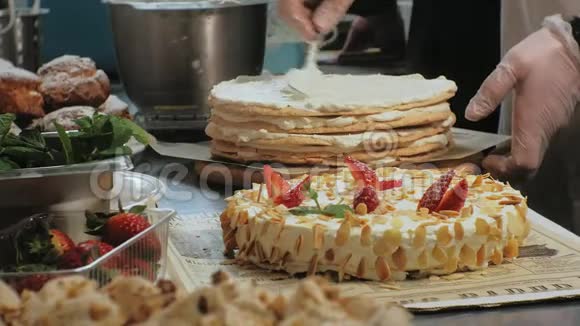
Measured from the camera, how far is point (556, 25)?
79.4 inches

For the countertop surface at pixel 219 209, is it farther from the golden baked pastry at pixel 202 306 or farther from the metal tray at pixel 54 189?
the golden baked pastry at pixel 202 306

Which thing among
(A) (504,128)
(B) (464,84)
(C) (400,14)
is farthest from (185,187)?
(C) (400,14)

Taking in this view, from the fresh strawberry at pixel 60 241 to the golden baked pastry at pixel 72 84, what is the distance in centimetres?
133

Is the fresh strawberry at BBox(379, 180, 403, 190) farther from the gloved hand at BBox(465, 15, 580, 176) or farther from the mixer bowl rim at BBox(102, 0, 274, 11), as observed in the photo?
the mixer bowl rim at BBox(102, 0, 274, 11)

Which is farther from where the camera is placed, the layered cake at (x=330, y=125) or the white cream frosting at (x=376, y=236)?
the layered cake at (x=330, y=125)

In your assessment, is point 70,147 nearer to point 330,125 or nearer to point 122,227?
point 122,227

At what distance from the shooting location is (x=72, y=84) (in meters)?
2.39

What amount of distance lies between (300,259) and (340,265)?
0.19ft

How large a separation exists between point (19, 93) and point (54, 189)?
1.09m

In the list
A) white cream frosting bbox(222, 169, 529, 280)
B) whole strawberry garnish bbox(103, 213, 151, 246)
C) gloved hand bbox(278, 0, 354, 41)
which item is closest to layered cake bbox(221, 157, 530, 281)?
white cream frosting bbox(222, 169, 529, 280)

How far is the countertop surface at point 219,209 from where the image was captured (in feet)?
3.75

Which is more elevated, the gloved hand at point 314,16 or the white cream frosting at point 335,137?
the gloved hand at point 314,16

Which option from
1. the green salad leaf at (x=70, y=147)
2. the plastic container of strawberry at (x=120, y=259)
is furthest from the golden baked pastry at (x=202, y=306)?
the green salad leaf at (x=70, y=147)

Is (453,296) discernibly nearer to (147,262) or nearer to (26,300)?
(147,262)
